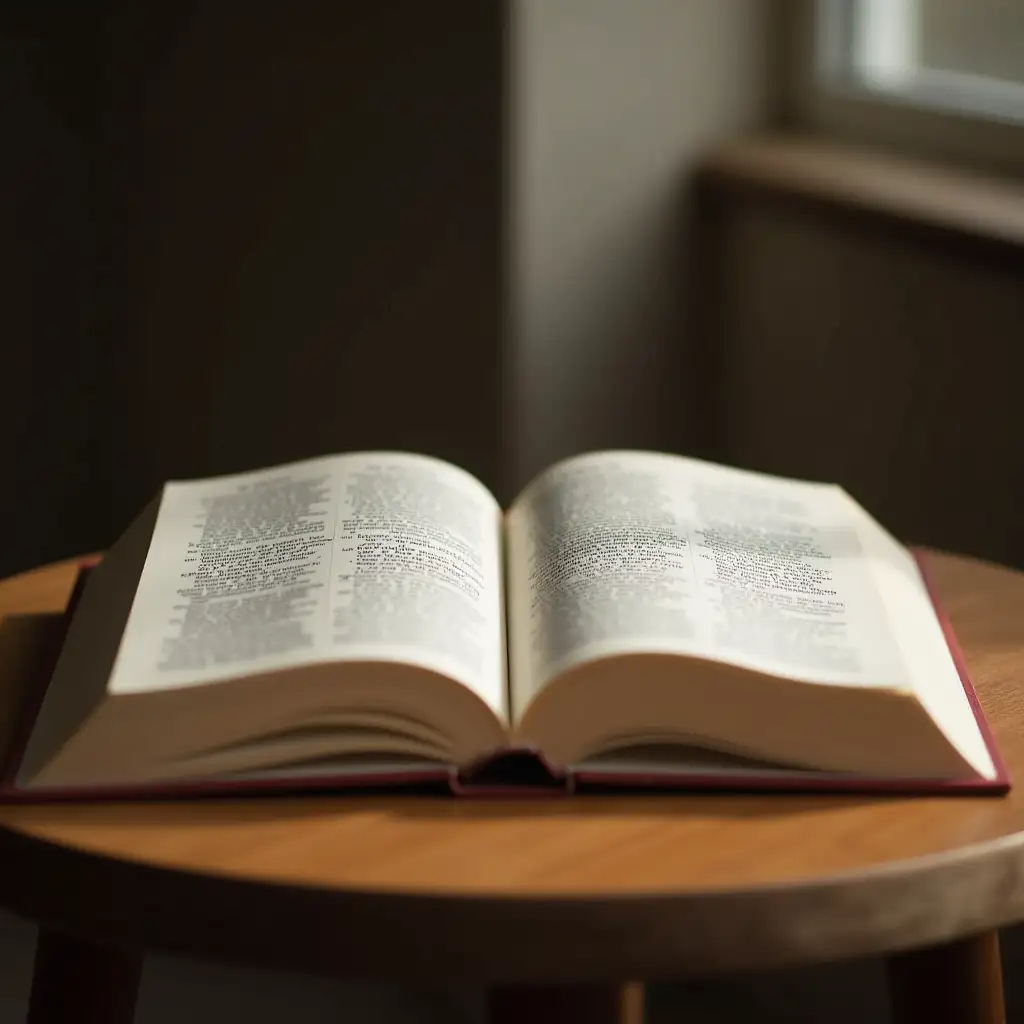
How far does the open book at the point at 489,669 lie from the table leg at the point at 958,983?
173 millimetres

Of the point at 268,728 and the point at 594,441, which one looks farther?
the point at 594,441

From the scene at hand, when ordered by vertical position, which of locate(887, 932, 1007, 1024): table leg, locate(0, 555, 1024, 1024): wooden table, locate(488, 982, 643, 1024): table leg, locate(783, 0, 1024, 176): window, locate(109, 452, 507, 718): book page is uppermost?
locate(783, 0, 1024, 176): window

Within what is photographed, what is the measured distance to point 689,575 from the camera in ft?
2.55

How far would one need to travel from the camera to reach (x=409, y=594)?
2.45ft

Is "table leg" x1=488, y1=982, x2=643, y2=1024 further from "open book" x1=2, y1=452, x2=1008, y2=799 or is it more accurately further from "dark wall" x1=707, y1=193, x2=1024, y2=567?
"dark wall" x1=707, y1=193, x2=1024, y2=567

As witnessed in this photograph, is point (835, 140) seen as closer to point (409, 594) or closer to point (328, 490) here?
point (328, 490)

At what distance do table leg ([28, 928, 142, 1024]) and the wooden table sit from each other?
217 millimetres

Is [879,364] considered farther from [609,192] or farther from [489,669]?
[489,669]

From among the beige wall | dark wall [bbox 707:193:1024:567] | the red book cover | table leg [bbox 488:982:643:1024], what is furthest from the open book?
the beige wall

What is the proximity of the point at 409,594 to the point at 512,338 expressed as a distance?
86 centimetres

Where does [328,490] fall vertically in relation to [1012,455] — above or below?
above

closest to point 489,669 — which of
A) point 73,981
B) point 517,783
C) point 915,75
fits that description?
point 517,783

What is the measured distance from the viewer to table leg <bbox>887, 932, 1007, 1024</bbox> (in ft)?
2.90

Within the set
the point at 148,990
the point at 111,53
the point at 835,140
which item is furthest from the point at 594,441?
the point at 111,53
